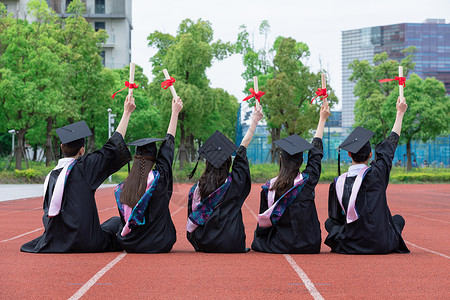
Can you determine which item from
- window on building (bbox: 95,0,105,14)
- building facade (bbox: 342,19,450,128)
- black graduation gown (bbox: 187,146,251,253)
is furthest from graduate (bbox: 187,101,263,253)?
building facade (bbox: 342,19,450,128)

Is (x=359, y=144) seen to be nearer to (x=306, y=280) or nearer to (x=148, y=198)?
(x=306, y=280)

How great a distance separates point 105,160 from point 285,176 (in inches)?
86.8

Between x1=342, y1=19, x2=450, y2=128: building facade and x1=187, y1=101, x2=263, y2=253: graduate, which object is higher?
x1=342, y1=19, x2=450, y2=128: building facade

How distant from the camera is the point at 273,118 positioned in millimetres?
39219

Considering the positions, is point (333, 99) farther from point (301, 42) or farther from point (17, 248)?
→ point (17, 248)

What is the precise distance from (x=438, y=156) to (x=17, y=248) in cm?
5937

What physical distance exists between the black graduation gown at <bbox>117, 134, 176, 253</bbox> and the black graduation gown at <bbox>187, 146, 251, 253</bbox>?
1.53 feet

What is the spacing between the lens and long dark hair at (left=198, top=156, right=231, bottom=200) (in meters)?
6.91

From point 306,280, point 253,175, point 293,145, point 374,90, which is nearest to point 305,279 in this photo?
point 306,280

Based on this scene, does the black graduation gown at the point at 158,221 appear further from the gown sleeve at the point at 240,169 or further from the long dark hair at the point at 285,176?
the long dark hair at the point at 285,176

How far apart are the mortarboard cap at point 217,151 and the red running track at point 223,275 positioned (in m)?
1.16

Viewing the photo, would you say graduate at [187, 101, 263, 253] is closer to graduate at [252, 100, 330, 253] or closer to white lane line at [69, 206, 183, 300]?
graduate at [252, 100, 330, 253]

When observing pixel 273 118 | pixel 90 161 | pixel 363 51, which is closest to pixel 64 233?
pixel 90 161

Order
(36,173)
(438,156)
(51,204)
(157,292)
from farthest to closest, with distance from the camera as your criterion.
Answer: (438,156) → (36,173) → (51,204) → (157,292)
